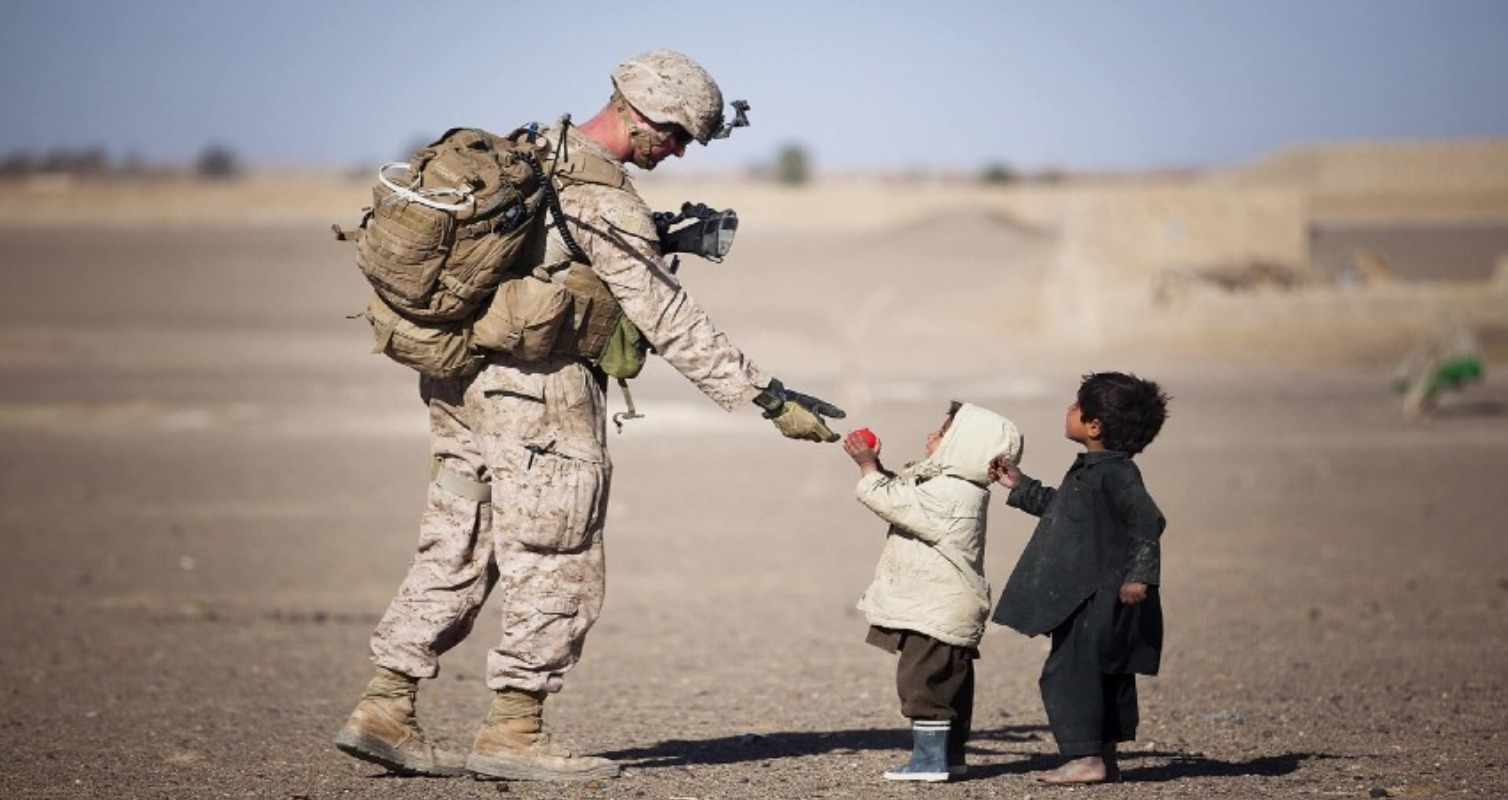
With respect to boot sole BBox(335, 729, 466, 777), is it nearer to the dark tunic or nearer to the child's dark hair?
the dark tunic

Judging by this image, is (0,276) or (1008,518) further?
(0,276)

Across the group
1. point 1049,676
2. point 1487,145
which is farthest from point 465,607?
A: point 1487,145

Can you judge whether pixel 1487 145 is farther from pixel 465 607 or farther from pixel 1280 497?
pixel 465 607

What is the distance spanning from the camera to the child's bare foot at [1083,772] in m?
6.42

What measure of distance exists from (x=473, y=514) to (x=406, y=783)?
918 mm

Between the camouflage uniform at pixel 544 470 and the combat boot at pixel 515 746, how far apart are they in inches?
3.0

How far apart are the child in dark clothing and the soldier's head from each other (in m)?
1.38

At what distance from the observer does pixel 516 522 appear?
20.8ft

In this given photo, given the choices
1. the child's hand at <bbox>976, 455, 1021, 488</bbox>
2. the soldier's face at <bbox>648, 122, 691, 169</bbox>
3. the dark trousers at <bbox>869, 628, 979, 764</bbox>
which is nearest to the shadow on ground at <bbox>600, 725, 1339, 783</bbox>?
the dark trousers at <bbox>869, 628, 979, 764</bbox>

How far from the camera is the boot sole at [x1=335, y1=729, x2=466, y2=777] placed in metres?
6.46

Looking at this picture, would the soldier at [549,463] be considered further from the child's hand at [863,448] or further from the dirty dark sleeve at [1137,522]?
the dirty dark sleeve at [1137,522]

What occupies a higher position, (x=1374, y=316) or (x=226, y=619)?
(x=1374, y=316)

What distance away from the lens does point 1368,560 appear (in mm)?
15289

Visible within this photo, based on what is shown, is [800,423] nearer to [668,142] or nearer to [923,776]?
[668,142]
